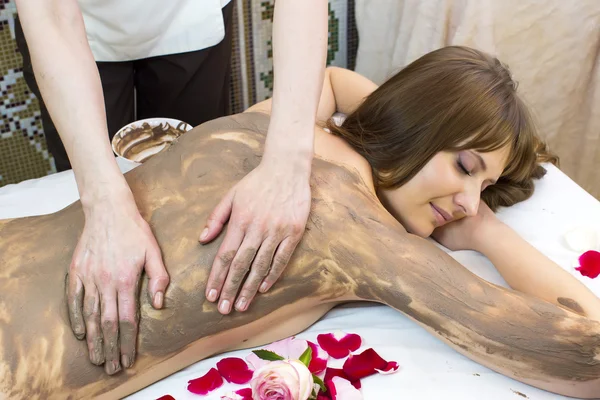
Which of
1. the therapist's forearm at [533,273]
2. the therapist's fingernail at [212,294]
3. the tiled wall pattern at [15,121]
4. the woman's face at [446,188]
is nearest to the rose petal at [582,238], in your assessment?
the therapist's forearm at [533,273]

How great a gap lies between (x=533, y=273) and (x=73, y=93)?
3.51ft

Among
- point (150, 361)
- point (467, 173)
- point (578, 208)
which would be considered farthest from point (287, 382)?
point (578, 208)

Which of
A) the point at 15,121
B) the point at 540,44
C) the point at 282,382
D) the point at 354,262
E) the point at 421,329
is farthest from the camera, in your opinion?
the point at 15,121

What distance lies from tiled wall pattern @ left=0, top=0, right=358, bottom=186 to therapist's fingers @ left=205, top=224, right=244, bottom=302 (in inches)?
55.8

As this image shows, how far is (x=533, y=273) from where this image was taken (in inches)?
60.1

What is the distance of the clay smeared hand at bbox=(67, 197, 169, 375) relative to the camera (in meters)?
1.19

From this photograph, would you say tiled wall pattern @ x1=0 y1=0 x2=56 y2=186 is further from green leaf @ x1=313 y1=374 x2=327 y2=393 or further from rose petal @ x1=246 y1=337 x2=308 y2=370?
green leaf @ x1=313 y1=374 x2=327 y2=393

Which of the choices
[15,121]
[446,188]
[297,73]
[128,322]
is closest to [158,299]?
[128,322]

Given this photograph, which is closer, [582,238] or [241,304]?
[241,304]

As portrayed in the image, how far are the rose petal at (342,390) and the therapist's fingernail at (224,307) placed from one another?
0.84 feet

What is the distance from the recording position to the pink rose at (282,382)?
3.73 feet

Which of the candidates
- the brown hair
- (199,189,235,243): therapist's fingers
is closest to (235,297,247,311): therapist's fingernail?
(199,189,235,243): therapist's fingers

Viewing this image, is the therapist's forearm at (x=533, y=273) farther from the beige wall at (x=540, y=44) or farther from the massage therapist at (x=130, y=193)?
the beige wall at (x=540, y=44)

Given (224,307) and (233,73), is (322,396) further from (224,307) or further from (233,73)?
(233,73)
